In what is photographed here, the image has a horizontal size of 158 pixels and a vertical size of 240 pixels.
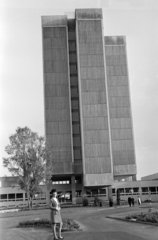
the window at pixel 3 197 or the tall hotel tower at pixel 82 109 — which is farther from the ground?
the tall hotel tower at pixel 82 109

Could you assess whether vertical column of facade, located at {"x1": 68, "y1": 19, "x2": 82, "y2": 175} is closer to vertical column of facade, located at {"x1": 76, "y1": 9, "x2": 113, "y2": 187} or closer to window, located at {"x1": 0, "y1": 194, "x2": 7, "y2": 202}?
vertical column of facade, located at {"x1": 76, "y1": 9, "x2": 113, "y2": 187}

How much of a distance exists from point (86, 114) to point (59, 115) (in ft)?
19.5

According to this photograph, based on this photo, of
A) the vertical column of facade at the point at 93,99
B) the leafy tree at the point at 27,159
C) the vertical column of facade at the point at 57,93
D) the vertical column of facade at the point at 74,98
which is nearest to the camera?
the leafy tree at the point at 27,159

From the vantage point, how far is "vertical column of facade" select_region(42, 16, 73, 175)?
232 feet

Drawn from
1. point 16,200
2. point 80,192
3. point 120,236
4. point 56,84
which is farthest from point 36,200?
point 120,236

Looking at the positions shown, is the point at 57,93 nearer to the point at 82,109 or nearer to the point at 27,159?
the point at 82,109

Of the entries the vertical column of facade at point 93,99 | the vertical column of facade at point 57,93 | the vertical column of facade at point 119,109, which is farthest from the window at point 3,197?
the vertical column of facade at point 119,109

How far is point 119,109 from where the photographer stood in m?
80.1

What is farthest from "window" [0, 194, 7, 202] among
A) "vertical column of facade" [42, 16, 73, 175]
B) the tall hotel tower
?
"vertical column of facade" [42, 16, 73, 175]

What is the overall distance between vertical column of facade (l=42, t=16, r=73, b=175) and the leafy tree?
1515cm

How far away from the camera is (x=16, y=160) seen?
53.1 metres

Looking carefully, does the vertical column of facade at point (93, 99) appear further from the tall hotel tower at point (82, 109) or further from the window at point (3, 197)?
the window at point (3, 197)

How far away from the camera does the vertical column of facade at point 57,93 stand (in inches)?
2783

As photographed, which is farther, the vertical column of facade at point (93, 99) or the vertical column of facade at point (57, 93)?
the vertical column of facade at point (57, 93)
